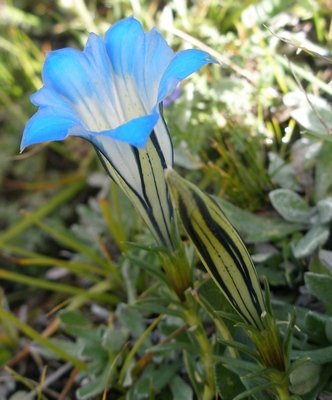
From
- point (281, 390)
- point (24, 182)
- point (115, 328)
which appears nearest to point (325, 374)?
point (281, 390)

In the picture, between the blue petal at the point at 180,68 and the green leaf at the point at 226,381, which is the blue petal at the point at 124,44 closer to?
the blue petal at the point at 180,68

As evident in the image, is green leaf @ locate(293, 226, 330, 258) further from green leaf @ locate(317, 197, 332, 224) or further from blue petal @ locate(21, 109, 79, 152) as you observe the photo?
blue petal @ locate(21, 109, 79, 152)

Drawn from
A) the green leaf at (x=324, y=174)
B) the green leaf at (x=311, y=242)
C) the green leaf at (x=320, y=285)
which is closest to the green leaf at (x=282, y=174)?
the green leaf at (x=324, y=174)

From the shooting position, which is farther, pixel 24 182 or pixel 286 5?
pixel 24 182

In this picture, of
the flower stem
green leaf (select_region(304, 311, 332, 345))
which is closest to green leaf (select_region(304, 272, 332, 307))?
green leaf (select_region(304, 311, 332, 345))

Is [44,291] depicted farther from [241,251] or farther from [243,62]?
[241,251]

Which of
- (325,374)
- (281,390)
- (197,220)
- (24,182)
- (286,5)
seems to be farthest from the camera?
(24,182)

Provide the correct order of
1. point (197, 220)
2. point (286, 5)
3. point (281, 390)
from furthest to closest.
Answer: point (286, 5), point (281, 390), point (197, 220)
